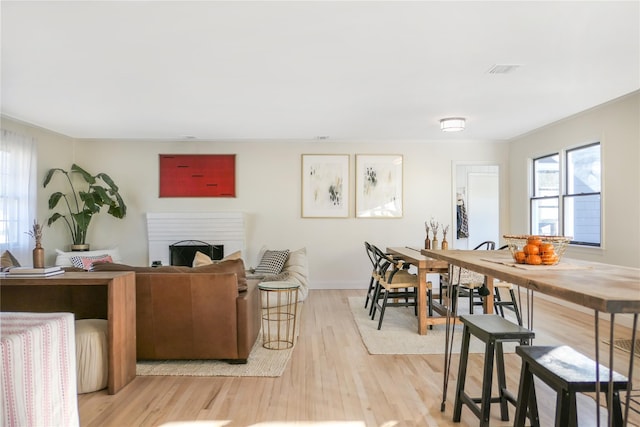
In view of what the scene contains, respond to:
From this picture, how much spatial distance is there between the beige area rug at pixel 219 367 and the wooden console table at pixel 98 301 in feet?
0.81

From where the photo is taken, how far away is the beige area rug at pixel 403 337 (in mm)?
3641

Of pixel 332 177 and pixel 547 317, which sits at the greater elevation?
pixel 332 177

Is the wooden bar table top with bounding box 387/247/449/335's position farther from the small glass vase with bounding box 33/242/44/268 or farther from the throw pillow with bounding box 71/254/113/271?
the throw pillow with bounding box 71/254/113/271

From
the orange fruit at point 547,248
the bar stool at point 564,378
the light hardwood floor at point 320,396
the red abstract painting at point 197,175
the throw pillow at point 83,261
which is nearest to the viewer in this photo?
the bar stool at point 564,378

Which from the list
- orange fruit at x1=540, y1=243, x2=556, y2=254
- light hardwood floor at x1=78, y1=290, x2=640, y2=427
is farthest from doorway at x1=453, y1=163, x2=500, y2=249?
orange fruit at x1=540, y1=243, x2=556, y2=254

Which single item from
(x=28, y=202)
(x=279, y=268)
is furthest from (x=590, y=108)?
(x=28, y=202)

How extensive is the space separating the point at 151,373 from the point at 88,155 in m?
4.99

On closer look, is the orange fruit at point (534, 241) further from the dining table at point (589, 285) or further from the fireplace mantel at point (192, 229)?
the fireplace mantel at point (192, 229)

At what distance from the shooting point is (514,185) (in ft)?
22.4

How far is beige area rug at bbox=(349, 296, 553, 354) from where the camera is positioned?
3.64m

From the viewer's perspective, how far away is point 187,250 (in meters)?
6.66

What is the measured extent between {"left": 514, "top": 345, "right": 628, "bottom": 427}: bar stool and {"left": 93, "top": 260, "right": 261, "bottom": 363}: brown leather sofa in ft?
7.02

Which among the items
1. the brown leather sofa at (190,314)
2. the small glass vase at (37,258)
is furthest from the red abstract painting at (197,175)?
the small glass vase at (37,258)

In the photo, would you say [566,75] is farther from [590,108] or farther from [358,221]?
[358,221]
